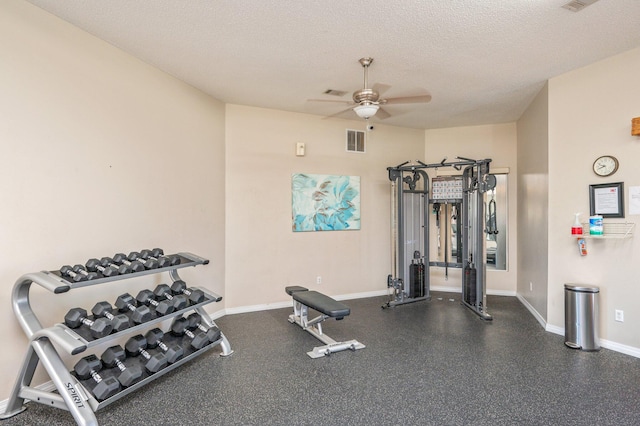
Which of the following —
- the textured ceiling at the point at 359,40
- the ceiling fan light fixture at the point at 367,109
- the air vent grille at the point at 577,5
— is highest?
the textured ceiling at the point at 359,40

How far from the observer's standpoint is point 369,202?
5.48 m

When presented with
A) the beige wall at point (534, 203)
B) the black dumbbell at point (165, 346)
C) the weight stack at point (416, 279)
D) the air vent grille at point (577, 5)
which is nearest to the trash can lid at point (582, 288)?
the beige wall at point (534, 203)

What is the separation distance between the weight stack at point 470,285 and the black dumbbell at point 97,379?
4256 millimetres

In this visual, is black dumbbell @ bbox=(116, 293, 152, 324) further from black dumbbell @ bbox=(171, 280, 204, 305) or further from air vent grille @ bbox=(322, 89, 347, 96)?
air vent grille @ bbox=(322, 89, 347, 96)

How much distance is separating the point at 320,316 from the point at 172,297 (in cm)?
151

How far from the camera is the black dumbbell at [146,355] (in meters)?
2.53

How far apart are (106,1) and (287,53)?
1.39 metres

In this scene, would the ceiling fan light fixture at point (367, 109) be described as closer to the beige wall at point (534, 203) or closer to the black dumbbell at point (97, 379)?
the beige wall at point (534, 203)

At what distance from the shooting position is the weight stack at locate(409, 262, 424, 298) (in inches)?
206

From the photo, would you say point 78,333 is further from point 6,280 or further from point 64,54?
point 64,54

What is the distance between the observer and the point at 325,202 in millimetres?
5152

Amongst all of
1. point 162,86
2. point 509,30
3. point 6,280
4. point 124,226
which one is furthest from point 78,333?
point 509,30

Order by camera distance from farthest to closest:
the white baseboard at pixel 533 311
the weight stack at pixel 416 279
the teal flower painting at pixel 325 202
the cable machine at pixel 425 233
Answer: the weight stack at pixel 416 279, the teal flower painting at pixel 325 202, the cable machine at pixel 425 233, the white baseboard at pixel 533 311

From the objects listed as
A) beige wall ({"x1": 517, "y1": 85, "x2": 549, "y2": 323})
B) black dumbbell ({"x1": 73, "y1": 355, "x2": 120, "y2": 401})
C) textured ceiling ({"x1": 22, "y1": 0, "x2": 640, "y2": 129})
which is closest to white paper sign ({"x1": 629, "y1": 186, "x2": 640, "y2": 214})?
beige wall ({"x1": 517, "y1": 85, "x2": 549, "y2": 323})
